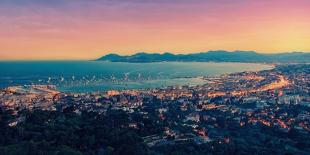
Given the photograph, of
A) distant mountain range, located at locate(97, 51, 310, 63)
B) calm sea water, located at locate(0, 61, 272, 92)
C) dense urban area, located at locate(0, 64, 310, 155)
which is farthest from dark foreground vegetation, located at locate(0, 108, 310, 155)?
distant mountain range, located at locate(97, 51, 310, 63)

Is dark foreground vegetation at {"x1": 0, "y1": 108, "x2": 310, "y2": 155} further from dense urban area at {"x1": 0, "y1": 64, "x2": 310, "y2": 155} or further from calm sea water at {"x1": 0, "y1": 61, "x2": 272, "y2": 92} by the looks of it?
calm sea water at {"x1": 0, "y1": 61, "x2": 272, "y2": 92}

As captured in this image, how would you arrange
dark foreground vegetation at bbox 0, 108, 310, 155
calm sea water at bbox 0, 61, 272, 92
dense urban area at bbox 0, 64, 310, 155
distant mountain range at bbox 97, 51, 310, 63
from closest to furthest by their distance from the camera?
dark foreground vegetation at bbox 0, 108, 310, 155
dense urban area at bbox 0, 64, 310, 155
calm sea water at bbox 0, 61, 272, 92
distant mountain range at bbox 97, 51, 310, 63

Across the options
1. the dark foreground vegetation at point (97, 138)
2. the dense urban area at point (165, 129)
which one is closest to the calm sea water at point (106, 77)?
the dense urban area at point (165, 129)

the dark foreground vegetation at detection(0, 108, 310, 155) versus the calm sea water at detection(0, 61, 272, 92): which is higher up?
the dark foreground vegetation at detection(0, 108, 310, 155)

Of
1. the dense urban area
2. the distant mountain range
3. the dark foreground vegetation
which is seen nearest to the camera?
the dark foreground vegetation

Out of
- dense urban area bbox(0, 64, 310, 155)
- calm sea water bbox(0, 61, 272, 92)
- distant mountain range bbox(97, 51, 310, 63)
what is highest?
distant mountain range bbox(97, 51, 310, 63)

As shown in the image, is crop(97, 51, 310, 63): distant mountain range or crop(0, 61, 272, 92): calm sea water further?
crop(97, 51, 310, 63): distant mountain range

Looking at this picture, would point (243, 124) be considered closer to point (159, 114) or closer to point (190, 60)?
point (159, 114)

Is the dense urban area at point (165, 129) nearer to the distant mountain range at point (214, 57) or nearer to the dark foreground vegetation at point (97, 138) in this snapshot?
the dark foreground vegetation at point (97, 138)

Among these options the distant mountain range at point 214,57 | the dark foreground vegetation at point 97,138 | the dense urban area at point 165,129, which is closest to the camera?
the dark foreground vegetation at point 97,138

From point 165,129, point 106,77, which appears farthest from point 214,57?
point 165,129

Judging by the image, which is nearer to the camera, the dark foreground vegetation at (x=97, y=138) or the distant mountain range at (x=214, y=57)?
the dark foreground vegetation at (x=97, y=138)

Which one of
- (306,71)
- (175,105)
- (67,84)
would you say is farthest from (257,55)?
(175,105)
